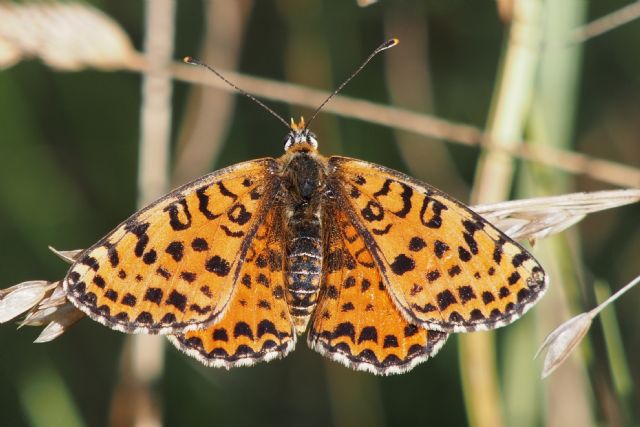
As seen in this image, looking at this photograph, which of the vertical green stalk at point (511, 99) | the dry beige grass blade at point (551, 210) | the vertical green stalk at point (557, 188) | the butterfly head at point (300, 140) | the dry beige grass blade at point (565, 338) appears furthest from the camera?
the butterfly head at point (300, 140)

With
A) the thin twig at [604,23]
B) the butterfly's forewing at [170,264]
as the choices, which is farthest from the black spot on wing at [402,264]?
the thin twig at [604,23]

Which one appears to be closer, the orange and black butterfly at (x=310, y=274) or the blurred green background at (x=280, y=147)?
the orange and black butterfly at (x=310, y=274)

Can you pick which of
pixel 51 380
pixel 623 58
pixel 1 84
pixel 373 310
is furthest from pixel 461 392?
pixel 1 84

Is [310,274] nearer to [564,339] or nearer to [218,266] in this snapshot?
[218,266]

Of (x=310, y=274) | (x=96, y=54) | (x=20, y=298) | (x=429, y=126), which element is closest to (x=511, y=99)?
(x=429, y=126)

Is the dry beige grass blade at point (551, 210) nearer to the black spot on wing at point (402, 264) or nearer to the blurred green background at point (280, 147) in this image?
the black spot on wing at point (402, 264)

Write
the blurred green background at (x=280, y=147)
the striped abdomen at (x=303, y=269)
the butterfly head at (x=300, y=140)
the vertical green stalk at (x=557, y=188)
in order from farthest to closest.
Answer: the blurred green background at (x=280, y=147) < the butterfly head at (x=300, y=140) < the vertical green stalk at (x=557, y=188) < the striped abdomen at (x=303, y=269)

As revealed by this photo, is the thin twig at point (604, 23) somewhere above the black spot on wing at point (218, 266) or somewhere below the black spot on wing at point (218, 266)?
above
